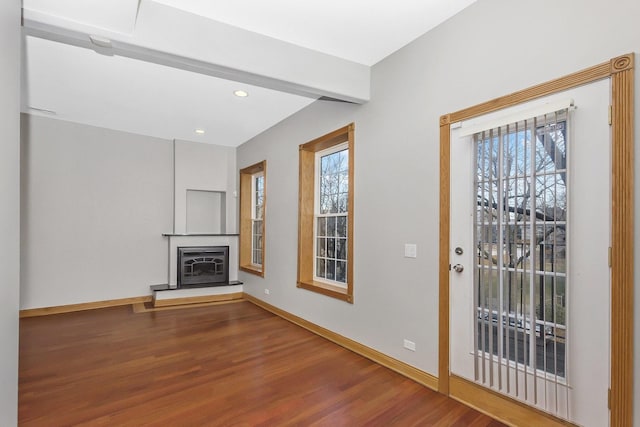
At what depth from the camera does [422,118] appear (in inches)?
104

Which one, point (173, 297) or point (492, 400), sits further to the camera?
point (173, 297)

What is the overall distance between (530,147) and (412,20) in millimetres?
1307

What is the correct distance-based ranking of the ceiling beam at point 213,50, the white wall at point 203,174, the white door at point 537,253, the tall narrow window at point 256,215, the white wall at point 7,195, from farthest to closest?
the tall narrow window at point 256,215
the white wall at point 203,174
the ceiling beam at point 213,50
the white door at point 537,253
the white wall at point 7,195

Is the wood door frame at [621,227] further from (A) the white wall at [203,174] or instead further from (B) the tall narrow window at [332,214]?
(A) the white wall at [203,174]

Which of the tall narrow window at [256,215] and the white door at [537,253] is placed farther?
the tall narrow window at [256,215]

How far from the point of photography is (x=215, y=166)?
591 cm

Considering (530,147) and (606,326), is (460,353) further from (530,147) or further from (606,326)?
(530,147)

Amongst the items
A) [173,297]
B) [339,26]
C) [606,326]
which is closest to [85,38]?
[339,26]

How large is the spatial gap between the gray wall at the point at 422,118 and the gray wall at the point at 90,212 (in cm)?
311

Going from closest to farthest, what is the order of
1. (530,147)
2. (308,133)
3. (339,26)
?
(530,147) → (339,26) → (308,133)

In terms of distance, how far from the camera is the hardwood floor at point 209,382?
2139mm

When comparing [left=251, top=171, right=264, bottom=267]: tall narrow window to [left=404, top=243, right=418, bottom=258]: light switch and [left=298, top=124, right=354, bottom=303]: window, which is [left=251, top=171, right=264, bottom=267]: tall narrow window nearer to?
[left=298, top=124, right=354, bottom=303]: window

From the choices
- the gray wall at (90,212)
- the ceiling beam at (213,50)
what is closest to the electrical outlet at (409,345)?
the ceiling beam at (213,50)

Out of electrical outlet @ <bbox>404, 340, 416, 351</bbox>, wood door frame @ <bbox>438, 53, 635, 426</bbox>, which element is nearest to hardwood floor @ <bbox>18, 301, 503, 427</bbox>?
electrical outlet @ <bbox>404, 340, 416, 351</bbox>
